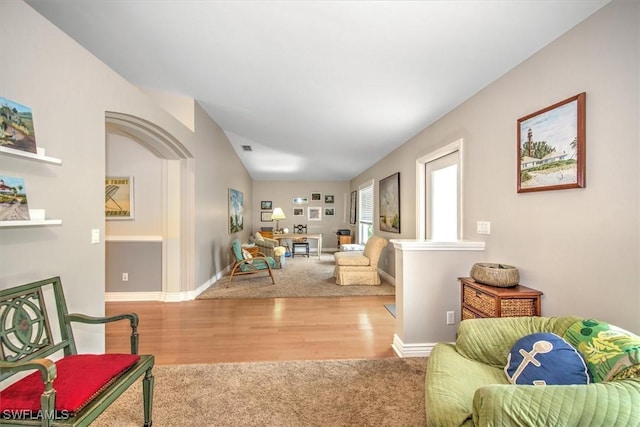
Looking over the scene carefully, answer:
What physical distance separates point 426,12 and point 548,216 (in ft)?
5.22

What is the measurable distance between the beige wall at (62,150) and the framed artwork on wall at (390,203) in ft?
12.5

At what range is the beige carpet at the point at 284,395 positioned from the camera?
165 cm

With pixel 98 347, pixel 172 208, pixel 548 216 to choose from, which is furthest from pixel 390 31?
pixel 172 208

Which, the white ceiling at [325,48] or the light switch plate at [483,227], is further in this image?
the light switch plate at [483,227]

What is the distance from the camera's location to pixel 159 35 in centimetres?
239

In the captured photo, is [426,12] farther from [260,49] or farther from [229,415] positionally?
[229,415]

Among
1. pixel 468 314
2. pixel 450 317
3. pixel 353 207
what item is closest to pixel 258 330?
pixel 450 317

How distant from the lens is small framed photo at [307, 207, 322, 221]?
367 inches

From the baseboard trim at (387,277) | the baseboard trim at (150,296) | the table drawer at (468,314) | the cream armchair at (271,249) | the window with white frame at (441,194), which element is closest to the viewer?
the table drawer at (468,314)

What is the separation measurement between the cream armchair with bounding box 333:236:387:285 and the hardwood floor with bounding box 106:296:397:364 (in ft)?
2.42

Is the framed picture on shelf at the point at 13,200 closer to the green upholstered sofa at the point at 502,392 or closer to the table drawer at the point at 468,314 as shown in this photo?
the green upholstered sofa at the point at 502,392

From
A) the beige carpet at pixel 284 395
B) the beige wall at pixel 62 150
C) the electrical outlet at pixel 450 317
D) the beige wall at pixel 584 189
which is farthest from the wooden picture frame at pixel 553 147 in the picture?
the beige wall at pixel 62 150

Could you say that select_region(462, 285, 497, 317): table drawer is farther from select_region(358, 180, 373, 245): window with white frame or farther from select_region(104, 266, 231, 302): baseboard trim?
select_region(358, 180, 373, 245): window with white frame

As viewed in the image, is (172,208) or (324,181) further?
(324,181)
